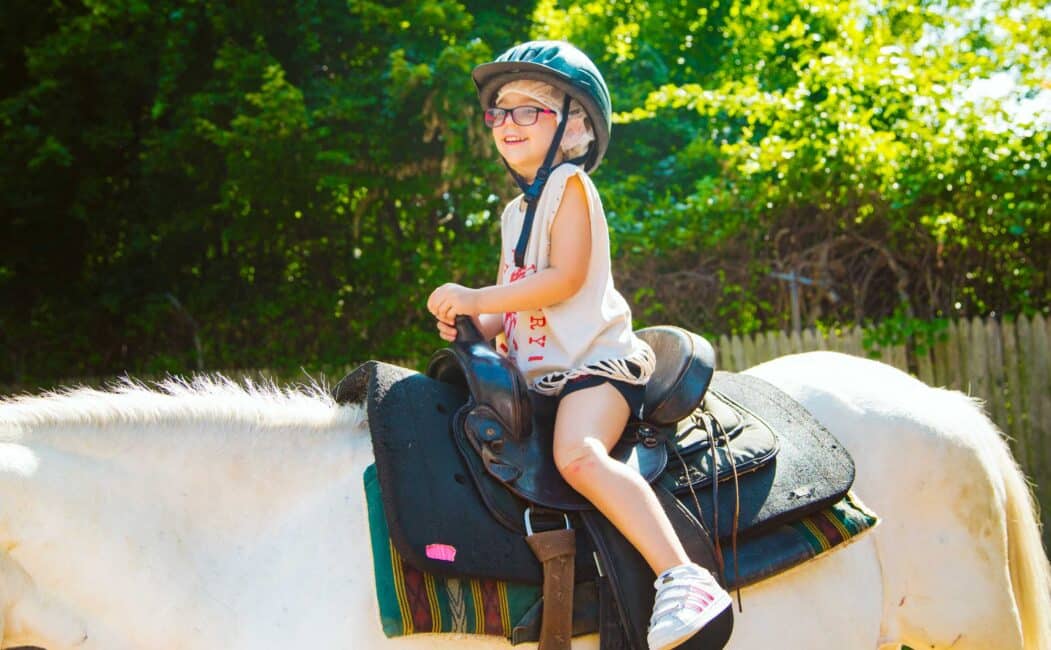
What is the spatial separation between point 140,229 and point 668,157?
24.1ft

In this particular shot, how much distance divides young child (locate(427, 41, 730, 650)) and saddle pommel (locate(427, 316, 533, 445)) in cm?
10

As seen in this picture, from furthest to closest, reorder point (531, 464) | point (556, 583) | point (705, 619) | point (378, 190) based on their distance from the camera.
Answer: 1. point (378, 190)
2. point (531, 464)
3. point (556, 583)
4. point (705, 619)

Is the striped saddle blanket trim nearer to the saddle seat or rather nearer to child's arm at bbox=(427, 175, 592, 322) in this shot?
the saddle seat

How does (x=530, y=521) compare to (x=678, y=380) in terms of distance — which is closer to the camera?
(x=530, y=521)

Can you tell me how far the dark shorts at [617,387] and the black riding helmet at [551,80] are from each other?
42 centimetres

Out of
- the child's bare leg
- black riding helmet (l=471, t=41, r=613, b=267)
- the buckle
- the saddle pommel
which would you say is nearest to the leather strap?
the buckle

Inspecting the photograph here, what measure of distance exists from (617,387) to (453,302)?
1.58ft

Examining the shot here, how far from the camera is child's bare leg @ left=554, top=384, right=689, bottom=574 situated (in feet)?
6.53

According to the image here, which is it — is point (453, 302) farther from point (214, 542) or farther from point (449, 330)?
point (214, 542)

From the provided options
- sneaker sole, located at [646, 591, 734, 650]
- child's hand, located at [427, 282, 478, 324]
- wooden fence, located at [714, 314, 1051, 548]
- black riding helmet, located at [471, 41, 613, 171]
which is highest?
black riding helmet, located at [471, 41, 613, 171]

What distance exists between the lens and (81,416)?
1.96 m

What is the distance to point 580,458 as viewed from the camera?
2053 mm

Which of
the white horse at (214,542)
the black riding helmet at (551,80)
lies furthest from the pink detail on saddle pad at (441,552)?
the black riding helmet at (551,80)

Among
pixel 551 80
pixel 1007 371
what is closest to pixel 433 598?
pixel 551 80
